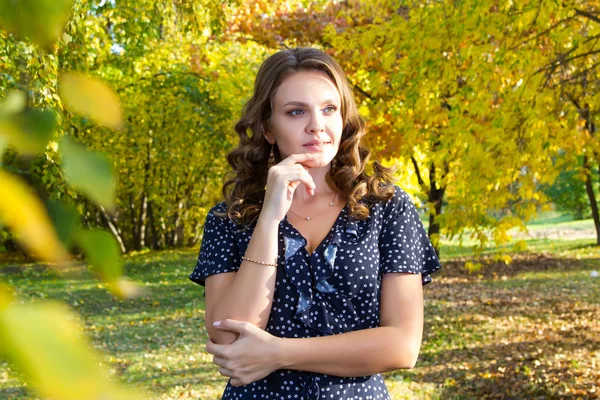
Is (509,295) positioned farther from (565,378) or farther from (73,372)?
(73,372)

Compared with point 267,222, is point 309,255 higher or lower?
lower

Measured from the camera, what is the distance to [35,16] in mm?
303

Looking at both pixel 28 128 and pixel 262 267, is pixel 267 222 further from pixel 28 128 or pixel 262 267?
pixel 28 128

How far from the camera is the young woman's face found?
232cm

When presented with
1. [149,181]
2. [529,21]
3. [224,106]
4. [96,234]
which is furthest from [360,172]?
[149,181]

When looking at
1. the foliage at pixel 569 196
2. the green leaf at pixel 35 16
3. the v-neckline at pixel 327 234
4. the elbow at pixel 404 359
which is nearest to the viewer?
the green leaf at pixel 35 16

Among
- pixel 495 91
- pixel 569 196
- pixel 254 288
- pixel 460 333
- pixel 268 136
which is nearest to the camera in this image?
pixel 254 288

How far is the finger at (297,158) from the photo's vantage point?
225 cm

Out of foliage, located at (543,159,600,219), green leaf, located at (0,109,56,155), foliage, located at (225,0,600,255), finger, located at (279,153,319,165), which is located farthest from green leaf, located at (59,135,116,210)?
foliage, located at (543,159,600,219)

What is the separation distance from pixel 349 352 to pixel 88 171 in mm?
1874

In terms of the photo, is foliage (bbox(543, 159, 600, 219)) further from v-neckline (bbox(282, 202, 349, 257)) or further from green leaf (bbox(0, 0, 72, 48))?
green leaf (bbox(0, 0, 72, 48))

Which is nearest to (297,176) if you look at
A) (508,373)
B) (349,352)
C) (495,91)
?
(349,352)

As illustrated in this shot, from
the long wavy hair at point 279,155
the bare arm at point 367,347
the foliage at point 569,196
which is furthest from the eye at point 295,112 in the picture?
the foliage at point 569,196

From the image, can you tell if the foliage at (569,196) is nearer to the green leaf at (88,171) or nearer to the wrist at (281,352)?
the wrist at (281,352)
